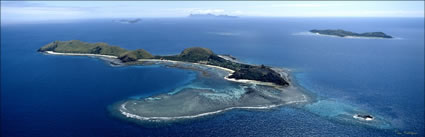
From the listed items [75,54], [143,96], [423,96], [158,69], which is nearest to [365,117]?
[423,96]

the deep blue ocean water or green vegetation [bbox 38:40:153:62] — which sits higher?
green vegetation [bbox 38:40:153:62]

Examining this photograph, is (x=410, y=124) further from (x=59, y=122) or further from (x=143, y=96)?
(x=59, y=122)

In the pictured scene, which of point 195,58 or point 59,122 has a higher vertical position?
point 195,58

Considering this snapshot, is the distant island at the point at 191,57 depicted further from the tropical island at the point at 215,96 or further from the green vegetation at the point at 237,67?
the tropical island at the point at 215,96

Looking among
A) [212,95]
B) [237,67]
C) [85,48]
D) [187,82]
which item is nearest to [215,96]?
[212,95]

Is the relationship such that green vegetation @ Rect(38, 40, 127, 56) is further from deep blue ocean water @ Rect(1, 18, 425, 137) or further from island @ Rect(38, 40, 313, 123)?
island @ Rect(38, 40, 313, 123)

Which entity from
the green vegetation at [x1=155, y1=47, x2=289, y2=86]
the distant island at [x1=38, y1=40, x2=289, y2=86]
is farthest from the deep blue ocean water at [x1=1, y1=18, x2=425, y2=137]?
the green vegetation at [x1=155, y1=47, x2=289, y2=86]

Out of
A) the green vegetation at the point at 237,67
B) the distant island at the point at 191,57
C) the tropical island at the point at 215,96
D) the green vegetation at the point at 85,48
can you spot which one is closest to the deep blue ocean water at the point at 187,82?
the tropical island at the point at 215,96

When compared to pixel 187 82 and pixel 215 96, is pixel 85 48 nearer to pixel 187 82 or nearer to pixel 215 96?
pixel 187 82
